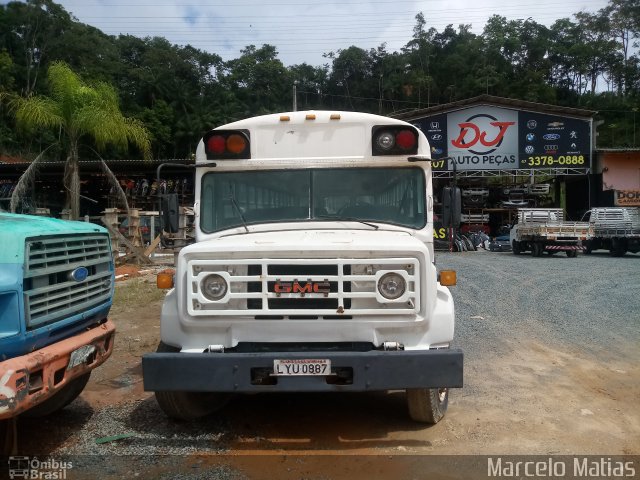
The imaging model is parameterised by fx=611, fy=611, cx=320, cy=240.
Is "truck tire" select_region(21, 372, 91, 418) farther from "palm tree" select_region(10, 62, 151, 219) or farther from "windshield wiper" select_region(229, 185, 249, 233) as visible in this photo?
"palm tree" select_region(10, 62, 151, 219)

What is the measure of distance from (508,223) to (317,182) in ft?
102

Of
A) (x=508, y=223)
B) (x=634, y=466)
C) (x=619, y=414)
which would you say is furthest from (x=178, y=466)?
(x=508, y=223)

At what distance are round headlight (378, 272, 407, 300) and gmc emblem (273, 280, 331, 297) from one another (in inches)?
15.6

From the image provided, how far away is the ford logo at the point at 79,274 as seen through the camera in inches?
178

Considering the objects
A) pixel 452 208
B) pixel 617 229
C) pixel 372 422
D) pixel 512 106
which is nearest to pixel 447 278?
pixel 452 208

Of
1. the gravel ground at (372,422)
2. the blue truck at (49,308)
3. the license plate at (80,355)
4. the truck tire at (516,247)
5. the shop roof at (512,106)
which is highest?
the shop roof at (512,106)

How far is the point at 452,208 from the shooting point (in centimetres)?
588

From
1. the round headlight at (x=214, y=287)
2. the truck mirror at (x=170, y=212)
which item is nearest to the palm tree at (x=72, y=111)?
the truck mirror at (x=170, y=212)

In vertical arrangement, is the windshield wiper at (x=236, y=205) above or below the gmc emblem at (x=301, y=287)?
above

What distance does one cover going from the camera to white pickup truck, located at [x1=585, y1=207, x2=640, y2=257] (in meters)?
23.8

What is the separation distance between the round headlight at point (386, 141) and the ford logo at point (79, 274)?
2.71 meters

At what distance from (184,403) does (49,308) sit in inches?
55.8

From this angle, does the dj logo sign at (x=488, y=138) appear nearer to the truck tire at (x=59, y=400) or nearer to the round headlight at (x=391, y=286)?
the round headlight at (x=391, y=286)

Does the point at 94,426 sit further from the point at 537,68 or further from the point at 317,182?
the point at 537,68
